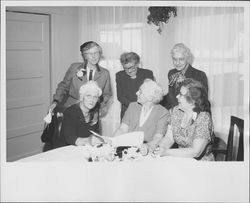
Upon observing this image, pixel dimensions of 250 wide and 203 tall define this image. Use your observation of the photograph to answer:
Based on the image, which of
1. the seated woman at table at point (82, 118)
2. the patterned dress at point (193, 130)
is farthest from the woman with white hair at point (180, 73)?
the seated woman at table at point (82, 118)

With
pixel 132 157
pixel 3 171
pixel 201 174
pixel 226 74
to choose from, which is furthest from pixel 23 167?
pixel 226 74

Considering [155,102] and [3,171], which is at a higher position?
[155,102]

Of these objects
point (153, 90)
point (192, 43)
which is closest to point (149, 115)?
point (153, 90)

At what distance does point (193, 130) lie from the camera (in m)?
2.34

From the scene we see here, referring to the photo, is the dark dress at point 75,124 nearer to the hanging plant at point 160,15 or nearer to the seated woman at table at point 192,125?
the seated woman at table at point 192,125

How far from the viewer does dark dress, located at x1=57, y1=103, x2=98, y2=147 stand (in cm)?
238

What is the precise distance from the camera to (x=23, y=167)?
91.9 inches

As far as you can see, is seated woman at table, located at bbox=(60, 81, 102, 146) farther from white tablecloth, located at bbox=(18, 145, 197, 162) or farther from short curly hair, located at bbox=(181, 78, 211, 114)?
short curly hair, located at bbox=(181, 78, 211, 114)

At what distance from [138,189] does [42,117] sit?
0.70m

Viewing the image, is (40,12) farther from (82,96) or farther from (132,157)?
(132,157)

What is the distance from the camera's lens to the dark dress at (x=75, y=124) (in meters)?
2.38

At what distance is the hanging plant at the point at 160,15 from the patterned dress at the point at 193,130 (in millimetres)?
504

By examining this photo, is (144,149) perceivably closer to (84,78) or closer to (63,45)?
(84,78)

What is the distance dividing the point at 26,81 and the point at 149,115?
2.44 feet
